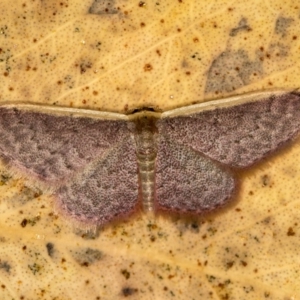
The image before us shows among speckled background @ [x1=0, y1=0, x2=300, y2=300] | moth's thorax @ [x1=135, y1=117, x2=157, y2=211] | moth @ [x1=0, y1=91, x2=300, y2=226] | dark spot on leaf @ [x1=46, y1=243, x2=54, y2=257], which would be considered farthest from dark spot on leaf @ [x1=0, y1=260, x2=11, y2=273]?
moth's thorax @ [x1=135, y1=117, x2=157, y2=211]

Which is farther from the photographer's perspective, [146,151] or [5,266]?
[5,266]

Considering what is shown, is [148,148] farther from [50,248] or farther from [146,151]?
[50,248]

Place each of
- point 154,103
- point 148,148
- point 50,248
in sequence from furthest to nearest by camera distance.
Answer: point 50,248
point 154,103
point 148,148

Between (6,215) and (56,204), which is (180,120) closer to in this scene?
(56,204)

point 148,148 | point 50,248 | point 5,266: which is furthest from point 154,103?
point 5,266

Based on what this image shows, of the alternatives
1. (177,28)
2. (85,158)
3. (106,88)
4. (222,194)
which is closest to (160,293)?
(222,194)

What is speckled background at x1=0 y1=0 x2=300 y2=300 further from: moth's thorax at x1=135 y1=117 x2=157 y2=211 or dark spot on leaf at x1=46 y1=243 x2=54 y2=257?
moth's thorax at x1=135 y1=117 x2=157 y2=211
